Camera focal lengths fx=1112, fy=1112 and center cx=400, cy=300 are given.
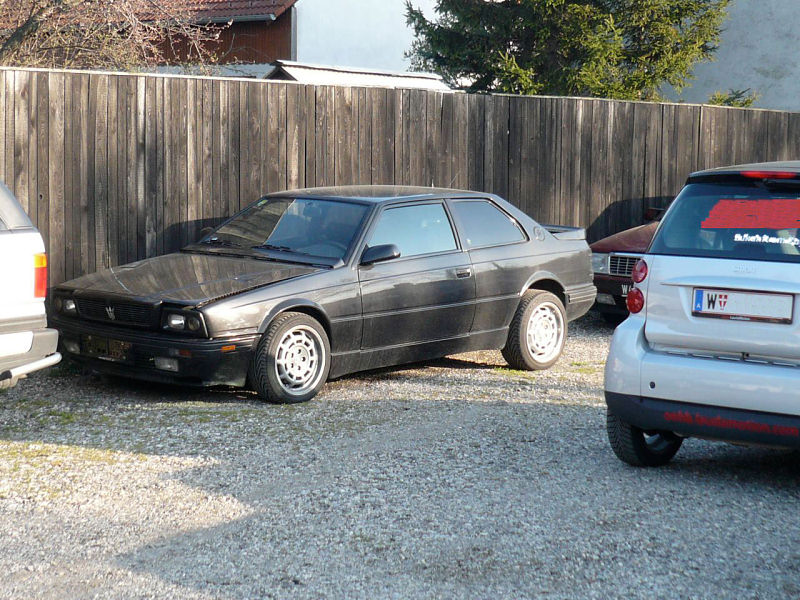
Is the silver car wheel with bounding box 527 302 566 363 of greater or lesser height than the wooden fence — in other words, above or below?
below

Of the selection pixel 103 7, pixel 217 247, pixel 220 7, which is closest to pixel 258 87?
pixel 217 247

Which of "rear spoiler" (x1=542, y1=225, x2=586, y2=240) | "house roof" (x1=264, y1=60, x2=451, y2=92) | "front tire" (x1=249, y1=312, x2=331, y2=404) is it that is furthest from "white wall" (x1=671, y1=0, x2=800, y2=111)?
"front tire" (x1=249, y1=312, x2=331, y2=404)

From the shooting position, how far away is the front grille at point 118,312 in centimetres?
782

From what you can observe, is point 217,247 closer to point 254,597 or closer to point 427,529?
point 427,529

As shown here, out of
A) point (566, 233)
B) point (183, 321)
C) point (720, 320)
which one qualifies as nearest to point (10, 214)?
point (183, 321)

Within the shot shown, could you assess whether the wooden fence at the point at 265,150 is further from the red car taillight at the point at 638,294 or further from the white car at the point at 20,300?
the red car taillight at the point at 638,294

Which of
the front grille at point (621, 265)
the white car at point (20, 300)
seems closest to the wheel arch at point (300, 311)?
Answer: the white car at point (20, 300)

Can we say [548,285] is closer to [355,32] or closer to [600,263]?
[600,263]

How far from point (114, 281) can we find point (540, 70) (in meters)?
17.9

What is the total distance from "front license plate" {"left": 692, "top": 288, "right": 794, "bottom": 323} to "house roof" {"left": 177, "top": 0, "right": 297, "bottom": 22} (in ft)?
72.6

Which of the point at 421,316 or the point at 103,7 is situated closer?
the point at 421,316

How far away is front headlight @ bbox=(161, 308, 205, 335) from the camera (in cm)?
761

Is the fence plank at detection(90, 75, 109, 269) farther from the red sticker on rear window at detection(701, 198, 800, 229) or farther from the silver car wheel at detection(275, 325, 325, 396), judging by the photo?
the red sticker on rear window at detection(701, 198, 800, 229)

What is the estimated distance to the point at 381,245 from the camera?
28.2ft
